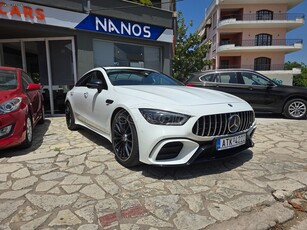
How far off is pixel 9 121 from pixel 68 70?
487 cm

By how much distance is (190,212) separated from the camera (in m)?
2.32

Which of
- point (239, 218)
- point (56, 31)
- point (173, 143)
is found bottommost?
point (239, 218)

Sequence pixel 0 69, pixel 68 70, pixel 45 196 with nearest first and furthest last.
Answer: pixel 45 196 → pixel 0 69 → pixel 68 70

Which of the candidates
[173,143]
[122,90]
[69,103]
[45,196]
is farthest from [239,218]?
[69,103]

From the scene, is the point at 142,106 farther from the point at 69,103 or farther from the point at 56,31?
the point at 56,31

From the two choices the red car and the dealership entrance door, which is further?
the dealership entrance door

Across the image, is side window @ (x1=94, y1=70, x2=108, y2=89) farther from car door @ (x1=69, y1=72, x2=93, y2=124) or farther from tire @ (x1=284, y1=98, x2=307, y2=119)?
tire @ (x1=284, y1=98, x2=307, y2=119)

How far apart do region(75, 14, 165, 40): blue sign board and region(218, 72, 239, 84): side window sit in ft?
10.3

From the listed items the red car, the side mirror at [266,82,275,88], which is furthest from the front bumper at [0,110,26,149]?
the side mirror at [266,82,275,88]

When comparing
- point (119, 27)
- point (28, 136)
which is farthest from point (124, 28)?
point (28, 136)

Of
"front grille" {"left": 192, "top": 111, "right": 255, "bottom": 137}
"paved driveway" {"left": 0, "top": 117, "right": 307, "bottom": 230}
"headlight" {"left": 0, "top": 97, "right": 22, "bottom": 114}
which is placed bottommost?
"paved driveway" {"left": 0, "top": 117, "right": 307, "bottom": 230}

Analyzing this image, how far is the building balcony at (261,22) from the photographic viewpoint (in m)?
29.0

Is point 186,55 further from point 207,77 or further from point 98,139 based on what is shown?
point 98,139

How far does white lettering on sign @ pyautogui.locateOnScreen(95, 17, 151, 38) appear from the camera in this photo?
813cm
